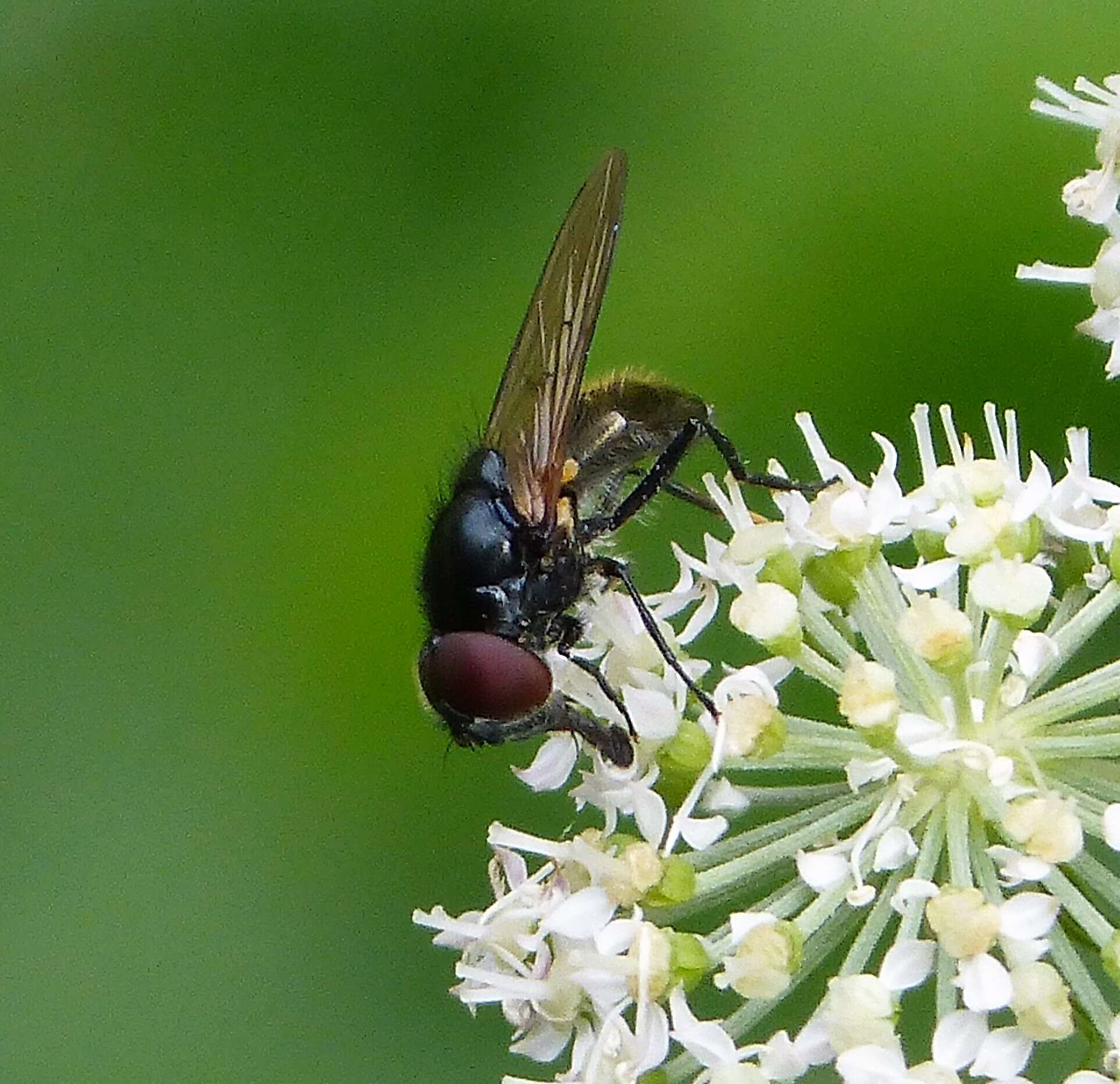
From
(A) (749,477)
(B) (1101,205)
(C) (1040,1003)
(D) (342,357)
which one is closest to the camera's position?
(C) (1040,1003)

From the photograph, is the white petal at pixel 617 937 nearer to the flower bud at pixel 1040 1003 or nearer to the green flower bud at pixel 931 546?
the flower bud at pixel 1040 1003

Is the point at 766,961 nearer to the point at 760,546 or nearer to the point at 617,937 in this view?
the point at 617,937

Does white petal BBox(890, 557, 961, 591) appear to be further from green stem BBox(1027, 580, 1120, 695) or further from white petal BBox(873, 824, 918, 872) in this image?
white petal BBox(873, 824, 918, 872)

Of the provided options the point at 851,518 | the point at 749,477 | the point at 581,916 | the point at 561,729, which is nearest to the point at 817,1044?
the point at 581,916

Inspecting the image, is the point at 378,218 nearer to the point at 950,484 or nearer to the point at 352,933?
the point at 352,933

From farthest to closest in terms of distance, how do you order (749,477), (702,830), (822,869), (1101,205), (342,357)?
1. (342,357)
2. (749,477)
3. (1101,205)
4. (702,830)
5. (822,869)

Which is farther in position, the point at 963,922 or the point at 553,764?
the point at 553,764

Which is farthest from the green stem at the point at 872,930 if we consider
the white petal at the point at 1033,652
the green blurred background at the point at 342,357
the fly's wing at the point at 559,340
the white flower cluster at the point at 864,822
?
the green blurred background at the point at 342,357

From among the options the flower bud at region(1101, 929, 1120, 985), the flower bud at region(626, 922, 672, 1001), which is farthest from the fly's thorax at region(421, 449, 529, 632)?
the flower bud at region(1101, 929, 1120, 985)
